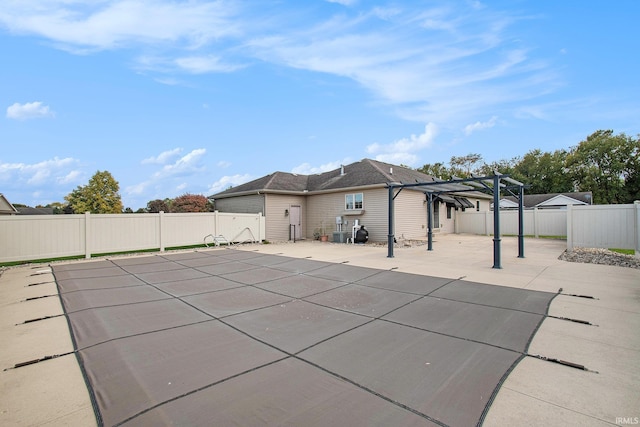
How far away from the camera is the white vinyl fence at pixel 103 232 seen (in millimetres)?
9602

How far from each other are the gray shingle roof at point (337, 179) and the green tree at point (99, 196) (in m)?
22.8

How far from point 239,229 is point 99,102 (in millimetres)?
8867

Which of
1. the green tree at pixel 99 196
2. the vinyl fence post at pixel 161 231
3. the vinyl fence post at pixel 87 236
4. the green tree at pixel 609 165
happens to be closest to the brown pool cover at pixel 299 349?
the vinyl fence post at pixel 87 236

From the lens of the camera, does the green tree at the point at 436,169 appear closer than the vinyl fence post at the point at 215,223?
No

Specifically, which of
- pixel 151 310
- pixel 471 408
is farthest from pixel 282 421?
pixel 151 310

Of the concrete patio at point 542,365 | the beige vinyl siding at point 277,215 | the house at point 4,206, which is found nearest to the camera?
the concrete patio at point 542,365

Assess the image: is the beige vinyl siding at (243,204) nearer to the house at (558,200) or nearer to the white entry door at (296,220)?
the white entry door at (296,220)

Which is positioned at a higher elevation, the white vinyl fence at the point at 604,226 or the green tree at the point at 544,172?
the green tree at the point at 544,172

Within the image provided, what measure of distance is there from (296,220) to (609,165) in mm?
39188

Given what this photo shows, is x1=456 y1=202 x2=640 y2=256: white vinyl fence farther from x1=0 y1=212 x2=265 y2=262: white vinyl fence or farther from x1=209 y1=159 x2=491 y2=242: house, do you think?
x1=0 y1=212 x2=265 y2=262: white vinyl fence

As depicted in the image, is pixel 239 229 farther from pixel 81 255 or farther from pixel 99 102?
pixel 99 102

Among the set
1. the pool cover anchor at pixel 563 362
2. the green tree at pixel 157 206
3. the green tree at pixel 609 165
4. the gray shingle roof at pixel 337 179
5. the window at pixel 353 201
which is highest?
the green tree at pixel 609 165

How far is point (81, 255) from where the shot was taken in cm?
1071

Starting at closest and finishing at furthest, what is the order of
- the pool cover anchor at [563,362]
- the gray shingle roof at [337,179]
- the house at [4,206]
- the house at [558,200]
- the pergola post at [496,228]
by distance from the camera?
the pool cover anchor at [563,362], the pergola post at [496,228], the gray shingle roof at [337,179], the house at [4,206], the house at [558,200]
